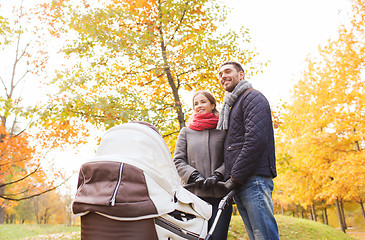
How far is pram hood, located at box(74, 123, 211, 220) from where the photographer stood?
6.53 feet

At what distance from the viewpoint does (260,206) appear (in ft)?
8.02

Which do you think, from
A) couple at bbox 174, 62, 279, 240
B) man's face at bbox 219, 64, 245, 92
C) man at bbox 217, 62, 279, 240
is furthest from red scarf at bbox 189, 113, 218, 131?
man's face at bbox 219, 64, 245, 92

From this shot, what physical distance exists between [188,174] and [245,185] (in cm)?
63

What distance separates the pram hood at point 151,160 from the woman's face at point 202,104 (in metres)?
1.03

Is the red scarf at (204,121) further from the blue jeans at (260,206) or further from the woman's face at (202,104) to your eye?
the blue jeans at (260,206)

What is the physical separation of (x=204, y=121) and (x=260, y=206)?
1105 millimetres

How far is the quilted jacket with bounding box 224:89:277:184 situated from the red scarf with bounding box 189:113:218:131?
0.35 meters

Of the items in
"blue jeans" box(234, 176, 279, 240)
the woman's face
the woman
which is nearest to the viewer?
"blue jeans" box(234, 176, 279, 240)

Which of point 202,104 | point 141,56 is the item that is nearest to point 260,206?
point 202,104

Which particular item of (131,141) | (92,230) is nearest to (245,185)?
(131,141)

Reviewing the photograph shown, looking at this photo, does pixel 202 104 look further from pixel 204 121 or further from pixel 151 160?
pixel 151 160

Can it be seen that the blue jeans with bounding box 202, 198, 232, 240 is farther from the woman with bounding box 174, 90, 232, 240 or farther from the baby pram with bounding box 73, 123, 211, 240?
the baby pram with bounding box 73, 123, 211, 240

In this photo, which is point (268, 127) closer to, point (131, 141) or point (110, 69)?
point (131, 141)

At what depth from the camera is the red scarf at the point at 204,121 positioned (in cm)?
308
